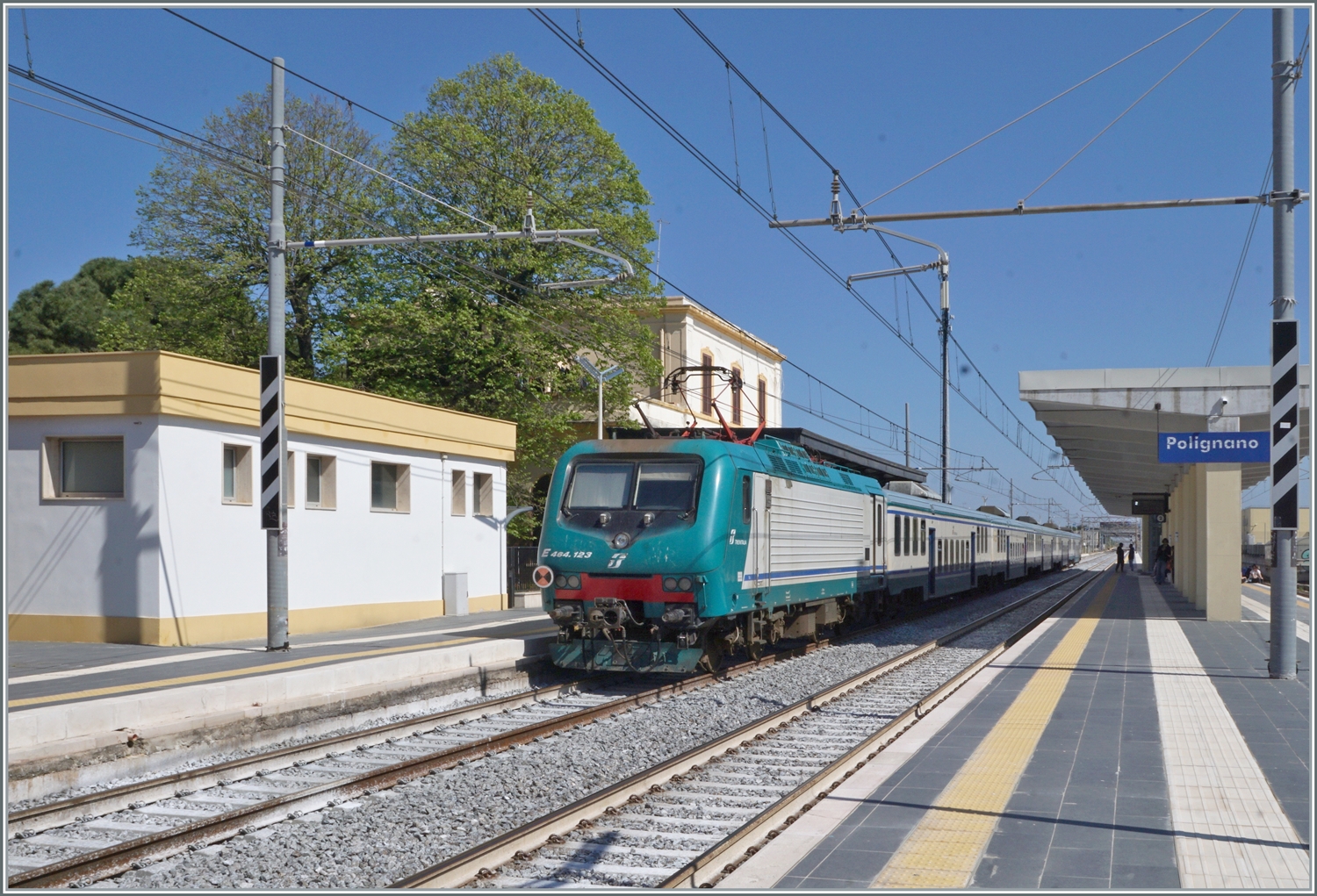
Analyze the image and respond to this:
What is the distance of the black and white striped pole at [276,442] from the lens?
14.7 metres

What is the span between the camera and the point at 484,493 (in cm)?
2422

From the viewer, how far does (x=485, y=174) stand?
29203 millimetres

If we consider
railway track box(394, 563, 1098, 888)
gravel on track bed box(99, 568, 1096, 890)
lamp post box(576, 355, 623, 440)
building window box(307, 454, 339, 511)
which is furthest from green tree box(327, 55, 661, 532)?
railway track box(394, 563, 1098, 888)

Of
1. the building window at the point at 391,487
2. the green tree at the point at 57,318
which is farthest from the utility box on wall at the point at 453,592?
the green tree at the point at 57,318

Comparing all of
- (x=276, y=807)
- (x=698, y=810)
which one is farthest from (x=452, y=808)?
(x=698, y=810)

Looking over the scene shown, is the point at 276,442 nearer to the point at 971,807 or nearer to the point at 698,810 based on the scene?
the point at 698,810

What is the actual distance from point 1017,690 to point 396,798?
7.16 metres

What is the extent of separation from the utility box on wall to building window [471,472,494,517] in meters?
2.08

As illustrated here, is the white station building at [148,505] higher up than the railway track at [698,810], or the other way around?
the white station building at [148,505]

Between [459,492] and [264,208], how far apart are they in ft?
42.4

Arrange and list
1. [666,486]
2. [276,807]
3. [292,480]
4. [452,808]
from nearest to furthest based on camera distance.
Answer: [276,807] → [452,808] → [666,486] → [292,480]

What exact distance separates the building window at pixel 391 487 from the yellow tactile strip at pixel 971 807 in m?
12.3

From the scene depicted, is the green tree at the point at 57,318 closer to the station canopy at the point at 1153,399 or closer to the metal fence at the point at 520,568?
the metal fence at the point at 520,568

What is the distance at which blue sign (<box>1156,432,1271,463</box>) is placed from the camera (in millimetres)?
18953
